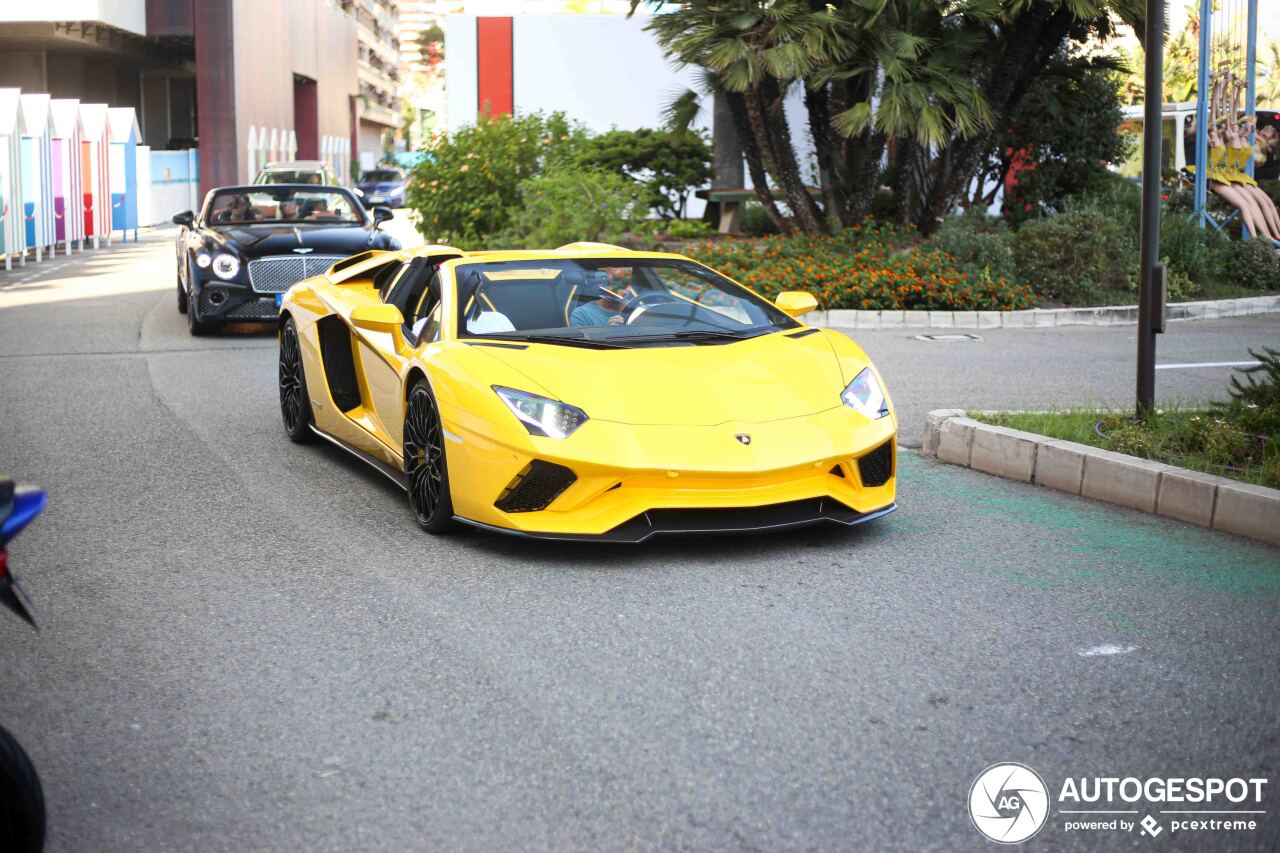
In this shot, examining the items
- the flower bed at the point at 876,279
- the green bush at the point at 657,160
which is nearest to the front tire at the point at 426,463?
the flower bed at the point at 876,279

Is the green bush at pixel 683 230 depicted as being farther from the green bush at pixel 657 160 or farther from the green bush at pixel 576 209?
the green bush at pixel 657 160

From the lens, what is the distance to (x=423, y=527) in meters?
5.94

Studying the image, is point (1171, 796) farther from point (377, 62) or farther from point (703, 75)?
point (377, 62)

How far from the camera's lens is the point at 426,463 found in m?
5.91

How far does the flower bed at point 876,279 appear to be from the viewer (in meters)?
15.2

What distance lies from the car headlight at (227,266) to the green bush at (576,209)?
5264mm

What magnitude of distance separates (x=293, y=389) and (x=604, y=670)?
4.39m

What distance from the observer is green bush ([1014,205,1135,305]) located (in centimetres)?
1614

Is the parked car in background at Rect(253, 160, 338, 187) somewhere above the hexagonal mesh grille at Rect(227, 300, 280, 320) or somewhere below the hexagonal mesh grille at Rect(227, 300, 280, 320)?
above

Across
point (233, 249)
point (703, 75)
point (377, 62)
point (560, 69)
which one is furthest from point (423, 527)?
point (377, 62)

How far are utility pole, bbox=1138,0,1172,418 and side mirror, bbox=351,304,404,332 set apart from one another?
3.73 metres

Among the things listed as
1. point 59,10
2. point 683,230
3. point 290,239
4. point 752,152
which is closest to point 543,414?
point 290,239

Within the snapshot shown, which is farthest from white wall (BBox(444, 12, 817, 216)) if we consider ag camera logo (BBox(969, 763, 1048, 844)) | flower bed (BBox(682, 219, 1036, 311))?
ag camera logo (BBox(969, 763, 1048, 844))

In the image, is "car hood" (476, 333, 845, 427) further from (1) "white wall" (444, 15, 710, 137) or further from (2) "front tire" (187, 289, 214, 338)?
(1) "white wall" (444, 15, 710, 137)
